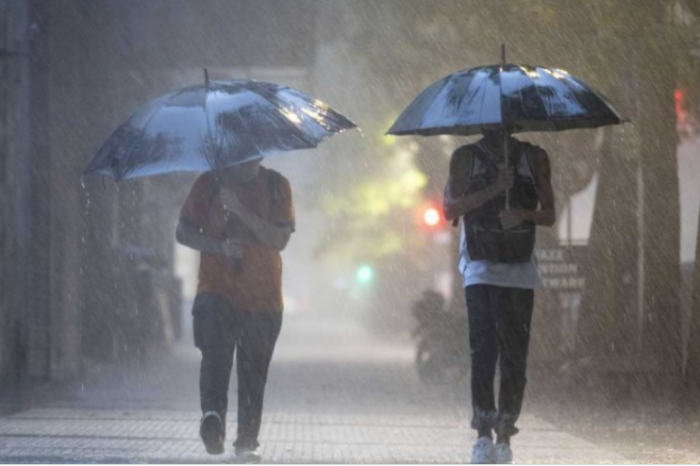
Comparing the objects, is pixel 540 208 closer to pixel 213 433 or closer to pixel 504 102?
pixel 504 102

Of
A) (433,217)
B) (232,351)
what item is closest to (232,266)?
(232,351)

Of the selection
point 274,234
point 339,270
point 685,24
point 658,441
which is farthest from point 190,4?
point 339,270

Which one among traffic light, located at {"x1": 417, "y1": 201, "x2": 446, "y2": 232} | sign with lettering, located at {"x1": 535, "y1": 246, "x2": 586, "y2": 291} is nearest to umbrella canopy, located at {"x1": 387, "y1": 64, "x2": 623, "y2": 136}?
sign with lettering, located at {"x1": 535, "y1": 246, "x2": 586, "y2": 291}

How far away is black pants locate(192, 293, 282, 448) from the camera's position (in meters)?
7.84

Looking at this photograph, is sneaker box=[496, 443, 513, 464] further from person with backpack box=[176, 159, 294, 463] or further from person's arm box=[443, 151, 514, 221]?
person with backpack box=[176, 159, 294, 463]

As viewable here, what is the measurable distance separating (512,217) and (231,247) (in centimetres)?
139

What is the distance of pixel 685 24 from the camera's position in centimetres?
1547

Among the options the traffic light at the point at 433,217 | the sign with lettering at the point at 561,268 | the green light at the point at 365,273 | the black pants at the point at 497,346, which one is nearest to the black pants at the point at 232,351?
the black pants at the point at 497,346

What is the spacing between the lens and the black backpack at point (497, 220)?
7.61 m

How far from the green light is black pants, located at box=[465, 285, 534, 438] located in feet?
97.4

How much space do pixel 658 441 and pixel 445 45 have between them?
25.9ft

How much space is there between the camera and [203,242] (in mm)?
7793

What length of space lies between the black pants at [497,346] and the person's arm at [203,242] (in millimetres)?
1172

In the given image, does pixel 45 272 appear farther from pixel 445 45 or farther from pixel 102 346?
pixel 445 45
